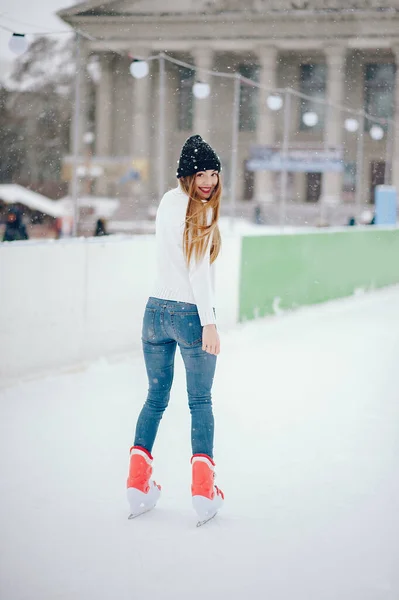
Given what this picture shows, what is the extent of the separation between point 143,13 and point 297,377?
37.5 m

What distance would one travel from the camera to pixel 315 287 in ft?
35.1

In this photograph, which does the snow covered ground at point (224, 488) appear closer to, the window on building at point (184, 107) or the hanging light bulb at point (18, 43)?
the hanging light bulb at point (18, 43)

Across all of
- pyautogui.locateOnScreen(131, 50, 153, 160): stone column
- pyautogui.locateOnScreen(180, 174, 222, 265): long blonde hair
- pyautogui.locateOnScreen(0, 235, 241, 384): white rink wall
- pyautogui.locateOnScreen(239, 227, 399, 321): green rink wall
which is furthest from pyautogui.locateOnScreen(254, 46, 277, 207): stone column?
pyautogui.locateOnScreen(180, 174, 222, 265): long blonde hair

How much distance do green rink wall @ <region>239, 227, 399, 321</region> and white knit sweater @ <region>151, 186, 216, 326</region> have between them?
5786mm

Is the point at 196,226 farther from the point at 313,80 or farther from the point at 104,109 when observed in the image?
the point at 313,80

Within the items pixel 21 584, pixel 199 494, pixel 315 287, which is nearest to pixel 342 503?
pixel 199 494

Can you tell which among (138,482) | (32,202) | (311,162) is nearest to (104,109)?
(32,202)

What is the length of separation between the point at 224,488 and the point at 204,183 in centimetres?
135

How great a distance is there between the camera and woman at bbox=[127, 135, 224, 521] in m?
3.02

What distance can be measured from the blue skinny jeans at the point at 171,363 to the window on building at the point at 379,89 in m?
40.5

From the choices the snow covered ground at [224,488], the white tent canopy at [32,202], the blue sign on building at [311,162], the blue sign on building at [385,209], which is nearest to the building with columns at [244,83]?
the white tent canopy at [32,202]

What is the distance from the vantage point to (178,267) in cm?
308

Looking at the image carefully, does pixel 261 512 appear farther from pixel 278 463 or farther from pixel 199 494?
pixel 278 463

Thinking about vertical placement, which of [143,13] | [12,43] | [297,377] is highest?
[143,13]
